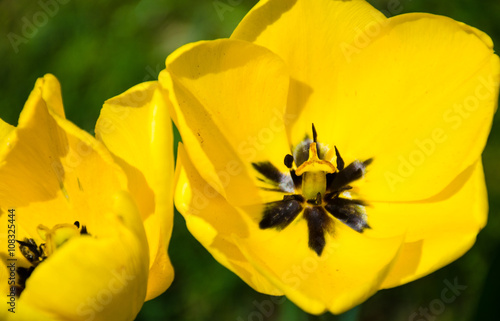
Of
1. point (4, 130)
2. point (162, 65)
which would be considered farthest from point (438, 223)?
A: point (162, 65)

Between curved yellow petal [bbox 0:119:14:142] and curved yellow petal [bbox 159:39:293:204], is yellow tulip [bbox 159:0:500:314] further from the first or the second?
curved yellow petal [bbox 0:119:14:142]

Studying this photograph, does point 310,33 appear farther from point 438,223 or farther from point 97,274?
point 97,274

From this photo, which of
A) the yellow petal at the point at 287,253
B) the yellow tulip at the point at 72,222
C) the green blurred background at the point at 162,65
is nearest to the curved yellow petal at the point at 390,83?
the yellow petal at the point at 287,253

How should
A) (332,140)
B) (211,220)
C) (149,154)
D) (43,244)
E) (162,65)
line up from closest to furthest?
(149,154)
(211,220)
(43,244)
(332,140)
(162,65)

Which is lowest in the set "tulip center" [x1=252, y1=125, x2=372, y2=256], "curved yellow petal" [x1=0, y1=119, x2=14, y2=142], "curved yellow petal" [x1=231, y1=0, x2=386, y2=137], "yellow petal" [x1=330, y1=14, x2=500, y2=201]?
"tulip center" [x1=252, y1=125, x2=372, y2=256]

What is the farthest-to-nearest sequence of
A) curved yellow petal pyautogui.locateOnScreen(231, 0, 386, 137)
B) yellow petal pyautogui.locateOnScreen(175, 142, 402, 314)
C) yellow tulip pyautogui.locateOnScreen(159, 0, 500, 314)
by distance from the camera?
1. curved yellow petal pyautogui.locateOnScreen(231, 0, 386, 137)
2. yellow tulip pyautogui.locateOnScreen(159, 0, 500, 314)
3. yellow petal pyautogui.locateOnScreen(175, 142, 402, 314)

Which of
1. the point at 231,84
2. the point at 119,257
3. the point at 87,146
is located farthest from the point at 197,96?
the point at 119,257

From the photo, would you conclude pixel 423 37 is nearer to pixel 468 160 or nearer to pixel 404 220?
pixel 468 160

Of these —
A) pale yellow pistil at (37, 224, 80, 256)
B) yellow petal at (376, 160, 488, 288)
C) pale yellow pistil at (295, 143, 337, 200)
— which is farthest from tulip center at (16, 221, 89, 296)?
yellow petal at (376, 160, 488, 288)
